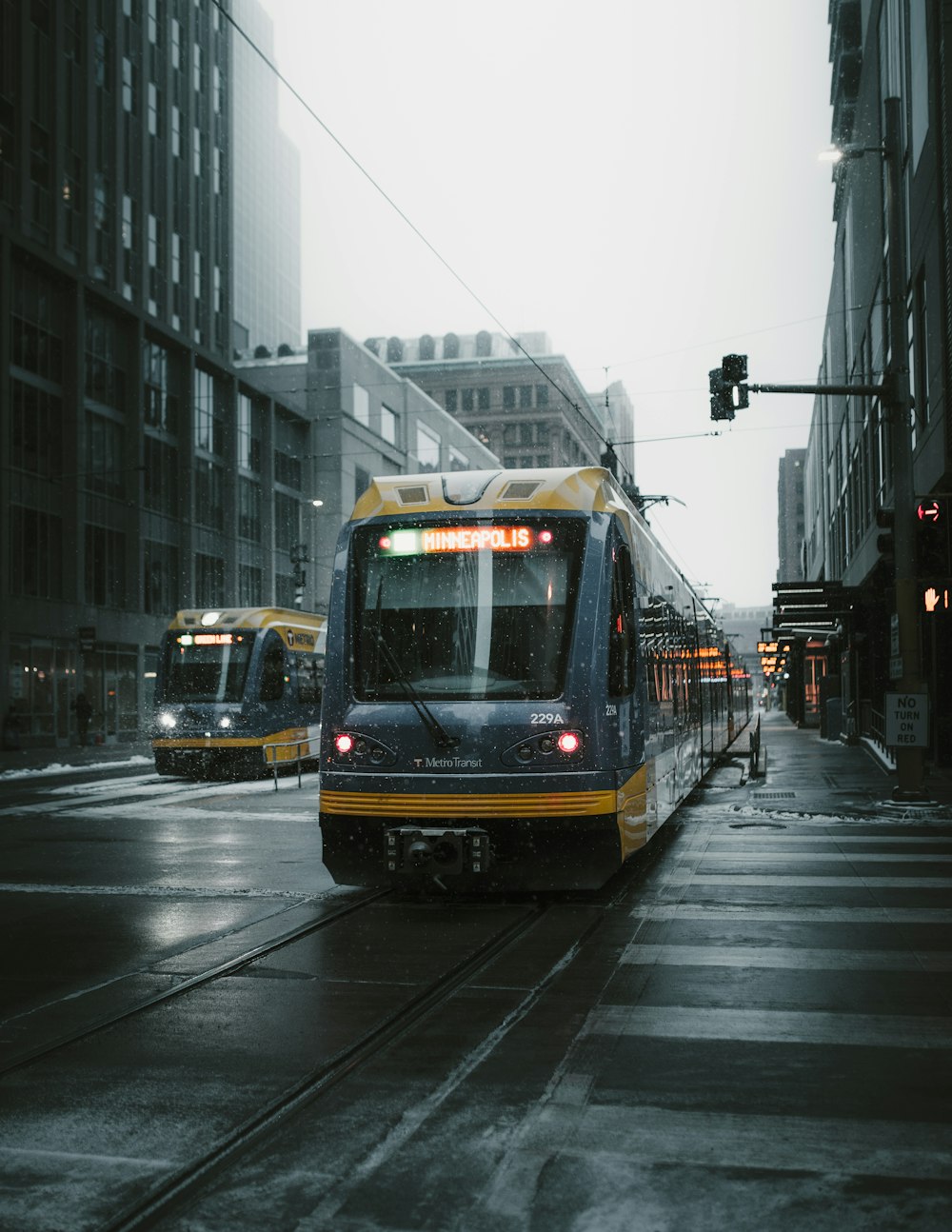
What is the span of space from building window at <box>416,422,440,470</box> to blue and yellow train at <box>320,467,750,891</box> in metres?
73.6

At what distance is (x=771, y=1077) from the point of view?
5.42 meters

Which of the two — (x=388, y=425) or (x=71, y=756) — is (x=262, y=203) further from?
(x=71, y=756)

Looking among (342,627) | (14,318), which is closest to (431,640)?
(342,627)

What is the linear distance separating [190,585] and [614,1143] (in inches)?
2044

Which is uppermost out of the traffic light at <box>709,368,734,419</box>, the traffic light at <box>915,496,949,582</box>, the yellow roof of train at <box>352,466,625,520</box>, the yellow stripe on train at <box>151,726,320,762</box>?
the traffic light at <box>709,368,734,419</box>

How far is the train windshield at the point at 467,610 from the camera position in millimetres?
9633

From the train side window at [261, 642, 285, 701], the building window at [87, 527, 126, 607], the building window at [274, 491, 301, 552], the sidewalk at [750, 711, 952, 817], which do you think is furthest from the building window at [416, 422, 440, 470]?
the train side window at [261, 642, 285, 701]

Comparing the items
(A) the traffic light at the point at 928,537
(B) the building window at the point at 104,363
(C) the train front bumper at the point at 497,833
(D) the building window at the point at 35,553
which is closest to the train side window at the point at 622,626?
(C) the train front bumper at the point at 497,833

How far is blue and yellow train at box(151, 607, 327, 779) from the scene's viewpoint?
24.8 m

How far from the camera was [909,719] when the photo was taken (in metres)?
18.2

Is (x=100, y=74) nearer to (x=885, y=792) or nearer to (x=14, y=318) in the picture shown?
(x=14, y=318)

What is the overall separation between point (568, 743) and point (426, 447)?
7683cm

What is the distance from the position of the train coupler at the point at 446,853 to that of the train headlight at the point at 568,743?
80 centimetres

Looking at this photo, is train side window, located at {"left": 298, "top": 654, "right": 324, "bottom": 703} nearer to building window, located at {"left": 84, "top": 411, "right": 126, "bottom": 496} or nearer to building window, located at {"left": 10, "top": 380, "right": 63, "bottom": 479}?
building window, located at {"left": 10, "top": 380, "right": 63, "bottom": 479}
